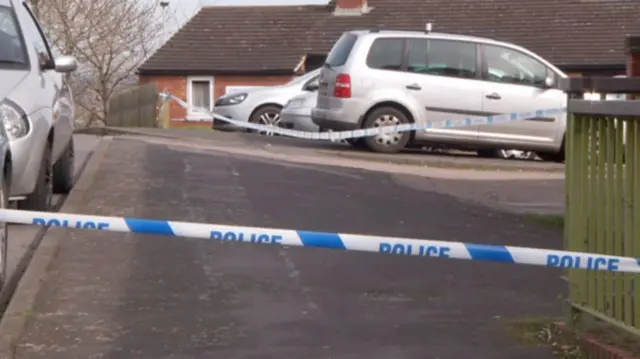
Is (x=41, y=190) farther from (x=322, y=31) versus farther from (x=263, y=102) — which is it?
(x=322, y=31)

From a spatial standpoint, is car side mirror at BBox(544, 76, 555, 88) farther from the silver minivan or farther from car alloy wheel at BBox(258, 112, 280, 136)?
car alloy wheel at BBox(258, 112, 280, 136)

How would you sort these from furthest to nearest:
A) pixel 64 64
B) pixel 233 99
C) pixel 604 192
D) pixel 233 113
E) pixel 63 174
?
pixel 233 99 → pixel 233 113 → pixel 63 174 → pixel 64 64 → pixel 604 192

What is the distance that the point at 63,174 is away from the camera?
11156mm

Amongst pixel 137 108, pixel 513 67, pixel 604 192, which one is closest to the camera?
pixel 604 192

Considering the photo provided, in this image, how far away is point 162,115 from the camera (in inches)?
1173

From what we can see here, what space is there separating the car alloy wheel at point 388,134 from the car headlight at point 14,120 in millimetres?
9193

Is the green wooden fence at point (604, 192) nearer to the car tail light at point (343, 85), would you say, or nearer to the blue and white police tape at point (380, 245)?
the blue and white police tape at point (380, 245)

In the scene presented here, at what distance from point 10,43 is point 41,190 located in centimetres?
120

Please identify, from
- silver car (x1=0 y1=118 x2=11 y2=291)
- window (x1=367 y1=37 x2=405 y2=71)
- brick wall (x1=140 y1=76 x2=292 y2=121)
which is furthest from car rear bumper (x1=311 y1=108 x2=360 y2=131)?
brick wall (x1=140 y1=76 x2=292 y2=121)

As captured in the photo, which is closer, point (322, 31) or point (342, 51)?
point (342, 51)

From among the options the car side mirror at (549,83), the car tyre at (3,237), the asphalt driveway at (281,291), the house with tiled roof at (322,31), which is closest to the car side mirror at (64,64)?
the asphalt driveway at (281,291)

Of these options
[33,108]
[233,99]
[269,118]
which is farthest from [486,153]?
[33,108]

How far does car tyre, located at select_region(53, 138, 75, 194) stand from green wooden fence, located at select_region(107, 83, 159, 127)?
16.0 m

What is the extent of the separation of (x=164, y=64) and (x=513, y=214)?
96.9ft
